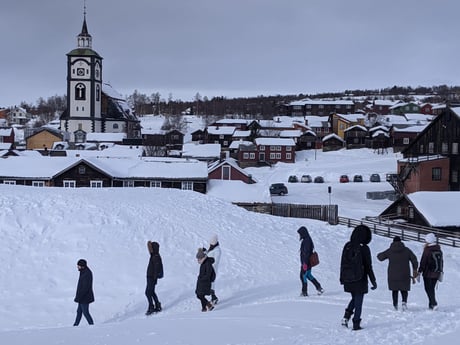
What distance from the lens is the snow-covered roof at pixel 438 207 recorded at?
31.2 meters

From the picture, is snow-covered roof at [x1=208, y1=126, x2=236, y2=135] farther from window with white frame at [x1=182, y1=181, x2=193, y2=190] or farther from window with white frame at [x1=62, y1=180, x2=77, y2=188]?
window with white frame at [x1=62, y1=180, x2=77, y2=188]

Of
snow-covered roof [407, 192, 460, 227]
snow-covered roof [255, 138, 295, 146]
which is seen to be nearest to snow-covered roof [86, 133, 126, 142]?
snow-covered roof [255, 138, 295, 146]

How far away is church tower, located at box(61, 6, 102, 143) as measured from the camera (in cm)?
9944

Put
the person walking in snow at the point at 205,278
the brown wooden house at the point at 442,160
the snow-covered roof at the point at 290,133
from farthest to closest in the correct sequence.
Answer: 1. the snow-covered roof at the point at 290,133
2. the brown wooden house at the point at 442,160
3. the person walking in snow at the point at 205,278

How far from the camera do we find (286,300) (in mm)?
12586

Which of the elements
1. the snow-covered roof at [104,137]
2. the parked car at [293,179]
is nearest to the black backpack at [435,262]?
the parked car at [293,179]

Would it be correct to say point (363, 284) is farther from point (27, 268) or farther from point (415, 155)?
point (415, 155)

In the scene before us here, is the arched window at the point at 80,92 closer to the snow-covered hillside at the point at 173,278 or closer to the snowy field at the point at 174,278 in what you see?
the snowy field at the point at 174,278

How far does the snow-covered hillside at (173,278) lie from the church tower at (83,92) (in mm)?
78170

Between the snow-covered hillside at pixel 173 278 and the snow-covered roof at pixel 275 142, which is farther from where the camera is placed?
the snow-covered roof at pixel 275 142

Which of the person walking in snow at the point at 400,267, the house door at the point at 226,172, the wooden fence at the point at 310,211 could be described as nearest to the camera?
the person walking in snow at the point at 400,267

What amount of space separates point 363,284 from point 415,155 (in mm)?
46236

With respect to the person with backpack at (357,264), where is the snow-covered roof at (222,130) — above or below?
above

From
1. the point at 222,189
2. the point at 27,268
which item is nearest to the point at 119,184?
the point at 222,189
